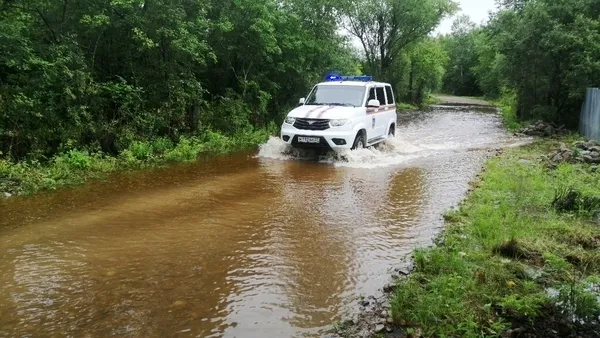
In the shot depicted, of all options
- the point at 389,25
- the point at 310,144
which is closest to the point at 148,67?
the point at 310,144

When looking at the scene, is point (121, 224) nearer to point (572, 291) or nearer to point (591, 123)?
point (572, 291)

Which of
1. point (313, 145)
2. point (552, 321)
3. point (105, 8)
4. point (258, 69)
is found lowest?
point (552, 321)

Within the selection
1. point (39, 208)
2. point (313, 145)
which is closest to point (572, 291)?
point (39, 208)

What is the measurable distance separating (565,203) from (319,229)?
3.74 m

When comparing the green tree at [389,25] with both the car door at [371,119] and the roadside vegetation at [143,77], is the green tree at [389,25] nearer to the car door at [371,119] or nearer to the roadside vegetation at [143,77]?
the roadside vegetation at [143,77]

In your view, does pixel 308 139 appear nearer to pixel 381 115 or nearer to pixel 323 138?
pixel 323 138

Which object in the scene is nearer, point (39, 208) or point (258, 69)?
point (39, 208)

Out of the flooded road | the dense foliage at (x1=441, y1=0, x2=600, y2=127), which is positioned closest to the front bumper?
the flooded road

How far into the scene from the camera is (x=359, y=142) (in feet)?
40.0

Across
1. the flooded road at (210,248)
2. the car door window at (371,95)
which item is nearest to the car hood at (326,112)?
the car door window at (371,95)

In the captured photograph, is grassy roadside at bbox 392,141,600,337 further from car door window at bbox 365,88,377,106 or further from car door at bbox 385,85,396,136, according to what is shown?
car door at bbox 385,85,396,136

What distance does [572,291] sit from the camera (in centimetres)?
401

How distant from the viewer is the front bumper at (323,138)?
11.3 meters

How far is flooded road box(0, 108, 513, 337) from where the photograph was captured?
4.05 metres
